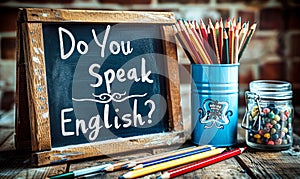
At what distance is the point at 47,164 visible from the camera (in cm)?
69

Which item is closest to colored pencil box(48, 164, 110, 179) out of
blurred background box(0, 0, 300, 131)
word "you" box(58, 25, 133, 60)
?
word "you" box(58, 25, 133, 60)

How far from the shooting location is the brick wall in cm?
123

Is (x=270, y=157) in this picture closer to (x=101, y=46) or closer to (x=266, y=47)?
(x=101, y=46)

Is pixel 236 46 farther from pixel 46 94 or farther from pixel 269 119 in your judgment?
pixel 46 94

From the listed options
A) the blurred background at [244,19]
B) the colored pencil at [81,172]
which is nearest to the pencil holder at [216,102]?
the colored pencil at [81,172]

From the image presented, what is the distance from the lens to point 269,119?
2.53 ft

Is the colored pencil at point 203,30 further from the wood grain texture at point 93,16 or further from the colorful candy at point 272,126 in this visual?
the colorful candy at point 272,126

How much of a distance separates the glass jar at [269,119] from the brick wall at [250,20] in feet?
1.64

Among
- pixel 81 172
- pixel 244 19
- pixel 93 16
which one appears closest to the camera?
pixel 81 172

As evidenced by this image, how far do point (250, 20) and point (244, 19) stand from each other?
2 centimetres

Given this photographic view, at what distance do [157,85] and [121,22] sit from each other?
0.15m

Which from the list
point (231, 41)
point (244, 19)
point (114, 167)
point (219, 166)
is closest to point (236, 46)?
point (231, 41)

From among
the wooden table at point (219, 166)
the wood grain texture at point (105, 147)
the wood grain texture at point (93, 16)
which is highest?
the wood grain texture at point (93, 16)

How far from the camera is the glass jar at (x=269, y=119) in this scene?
2.54ft
